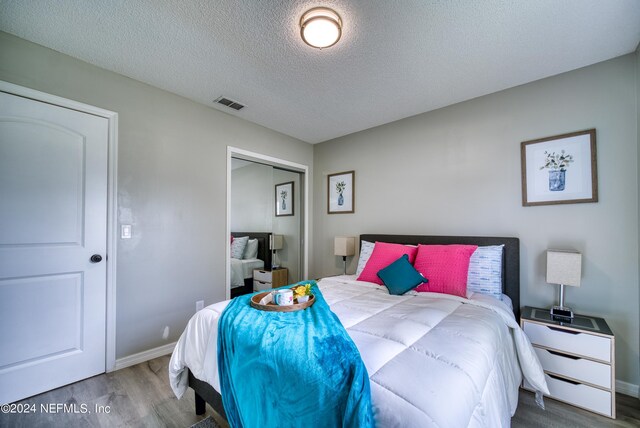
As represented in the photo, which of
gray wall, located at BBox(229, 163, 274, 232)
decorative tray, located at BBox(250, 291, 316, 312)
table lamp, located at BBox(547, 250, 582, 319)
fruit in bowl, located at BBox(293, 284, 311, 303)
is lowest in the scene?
decorative tray, located at BBox(250, 291, 316, 312)

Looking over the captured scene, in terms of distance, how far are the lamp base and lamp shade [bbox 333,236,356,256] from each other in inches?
82.5

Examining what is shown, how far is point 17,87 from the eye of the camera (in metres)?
1.91

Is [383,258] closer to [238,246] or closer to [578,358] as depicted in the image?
[578,358]

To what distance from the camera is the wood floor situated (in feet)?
5.49

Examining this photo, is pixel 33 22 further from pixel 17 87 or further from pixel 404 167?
pixel 404 167

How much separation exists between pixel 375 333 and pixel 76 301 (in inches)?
93.9

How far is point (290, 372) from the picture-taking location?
3.51 feet

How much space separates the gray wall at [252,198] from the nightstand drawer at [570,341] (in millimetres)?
3082

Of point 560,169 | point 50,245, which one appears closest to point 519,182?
point 560,169

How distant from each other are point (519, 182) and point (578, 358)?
A: 144 centimetres

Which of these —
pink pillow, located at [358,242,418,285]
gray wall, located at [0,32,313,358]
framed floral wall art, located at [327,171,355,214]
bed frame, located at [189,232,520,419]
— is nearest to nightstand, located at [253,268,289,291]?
gray wall, located at [0,32,313,358]

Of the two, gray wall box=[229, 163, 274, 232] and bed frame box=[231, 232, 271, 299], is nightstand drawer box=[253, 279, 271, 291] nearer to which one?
bed frame box=[231, 232, 271, 299]

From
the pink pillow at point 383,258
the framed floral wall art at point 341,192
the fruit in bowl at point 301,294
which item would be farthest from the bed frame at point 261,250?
the fruit in bowl at point 301,294

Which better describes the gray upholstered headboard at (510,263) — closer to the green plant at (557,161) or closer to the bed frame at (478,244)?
the bed frame at (478,244)
